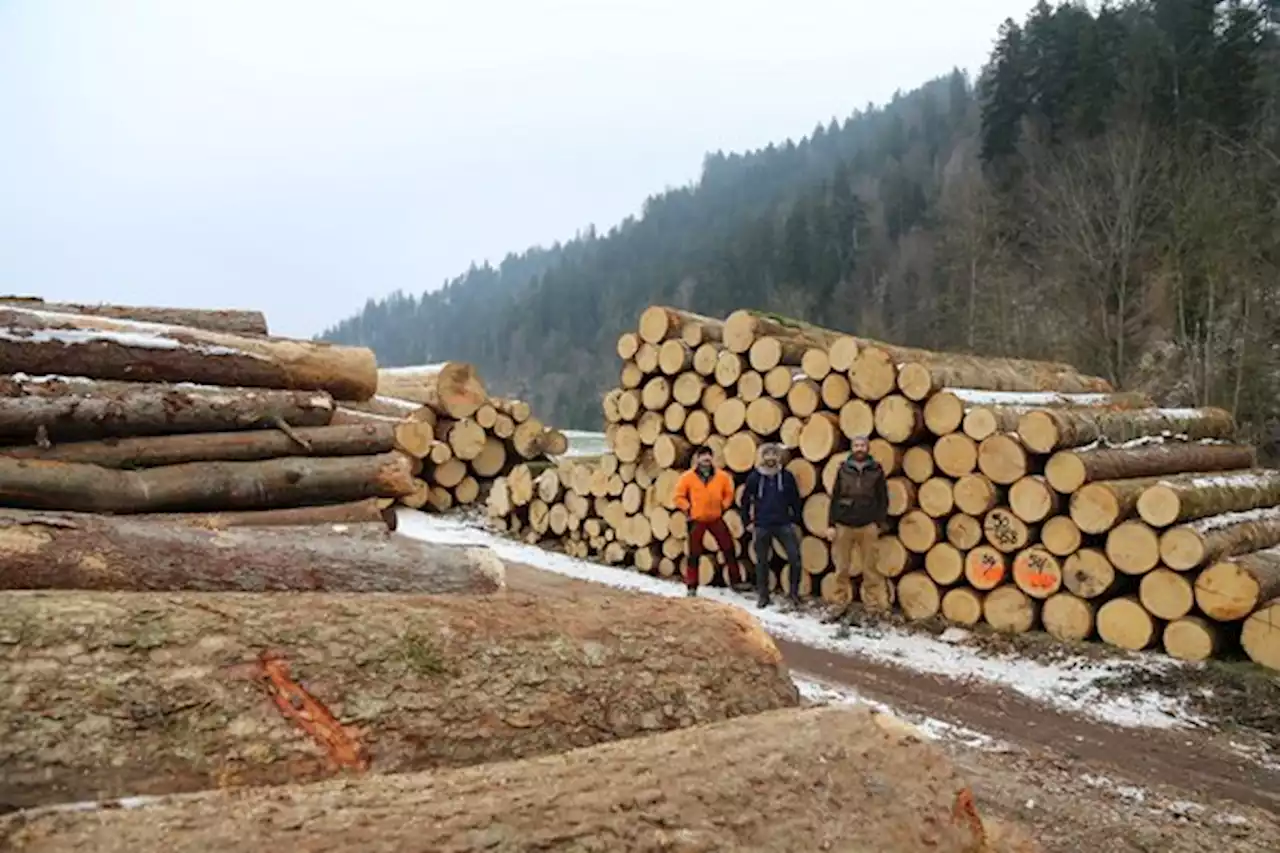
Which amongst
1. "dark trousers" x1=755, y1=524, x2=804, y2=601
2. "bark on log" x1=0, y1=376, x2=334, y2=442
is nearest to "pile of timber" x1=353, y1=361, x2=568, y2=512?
"dark trousers" x1=755, y1=524, x2=804, y2=601

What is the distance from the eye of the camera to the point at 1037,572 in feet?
24.1

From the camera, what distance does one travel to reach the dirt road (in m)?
4.23

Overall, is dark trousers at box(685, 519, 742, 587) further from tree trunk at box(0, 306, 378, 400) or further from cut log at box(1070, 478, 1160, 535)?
tree trunk at box(0, 306, 378, 400)

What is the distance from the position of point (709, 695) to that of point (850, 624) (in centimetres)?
528

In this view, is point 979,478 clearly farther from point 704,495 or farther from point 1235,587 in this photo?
point 704,495

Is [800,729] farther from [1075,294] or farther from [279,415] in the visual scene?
[1075,294]

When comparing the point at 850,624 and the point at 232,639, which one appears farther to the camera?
the point at 850,624

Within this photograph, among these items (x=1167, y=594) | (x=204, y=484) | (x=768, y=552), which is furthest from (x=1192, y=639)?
(x=204, y=484)

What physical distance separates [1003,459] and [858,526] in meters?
1.34

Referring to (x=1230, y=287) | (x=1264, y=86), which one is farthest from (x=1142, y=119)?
(x=1230, y=287)

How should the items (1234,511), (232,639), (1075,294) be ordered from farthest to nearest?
(1075,294) → (1234,511) → (232,639)

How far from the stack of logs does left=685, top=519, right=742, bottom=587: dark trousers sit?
238 millimetres

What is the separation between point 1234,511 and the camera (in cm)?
756

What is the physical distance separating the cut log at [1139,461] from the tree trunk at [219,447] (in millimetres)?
5364
